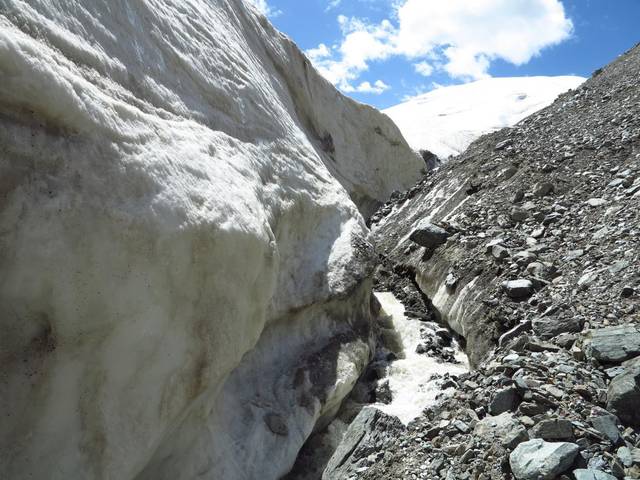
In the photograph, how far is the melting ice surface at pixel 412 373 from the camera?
8344 mm

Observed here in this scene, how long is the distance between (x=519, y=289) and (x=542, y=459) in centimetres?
445

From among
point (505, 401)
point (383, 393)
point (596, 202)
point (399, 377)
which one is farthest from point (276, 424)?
point (596, 202)

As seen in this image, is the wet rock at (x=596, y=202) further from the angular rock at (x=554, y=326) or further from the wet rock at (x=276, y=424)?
the wet rock at (x=276, y=424)

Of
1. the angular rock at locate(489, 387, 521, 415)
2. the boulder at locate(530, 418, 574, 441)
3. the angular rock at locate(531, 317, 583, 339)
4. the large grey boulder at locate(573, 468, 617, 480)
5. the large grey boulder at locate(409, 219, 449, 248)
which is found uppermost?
the large grey boulder at locate(409, 219, 449, 248)

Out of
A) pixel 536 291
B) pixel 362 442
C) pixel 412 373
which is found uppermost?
pixel 536 291

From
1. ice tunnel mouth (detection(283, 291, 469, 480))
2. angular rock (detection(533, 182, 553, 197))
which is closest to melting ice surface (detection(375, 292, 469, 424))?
ice tunnel mouth (detection(283, 291, 469, 480))

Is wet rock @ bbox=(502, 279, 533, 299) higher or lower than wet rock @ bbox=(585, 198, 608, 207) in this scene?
lower

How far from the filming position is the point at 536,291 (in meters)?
9.22

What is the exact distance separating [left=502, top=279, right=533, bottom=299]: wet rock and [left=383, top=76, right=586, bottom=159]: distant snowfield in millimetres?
19580

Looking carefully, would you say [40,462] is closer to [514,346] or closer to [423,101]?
[514,346]

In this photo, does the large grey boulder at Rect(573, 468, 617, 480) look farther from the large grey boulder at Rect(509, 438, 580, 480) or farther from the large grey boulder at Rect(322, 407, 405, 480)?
the large grey boulder at Rect(322, 407, 405, 480)

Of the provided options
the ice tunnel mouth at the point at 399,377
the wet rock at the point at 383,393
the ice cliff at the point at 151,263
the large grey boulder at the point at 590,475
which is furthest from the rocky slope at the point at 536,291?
the ice cliff at the point at 151,263

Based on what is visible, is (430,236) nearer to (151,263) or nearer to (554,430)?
(554,430)

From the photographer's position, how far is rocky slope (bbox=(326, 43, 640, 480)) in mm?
5652
